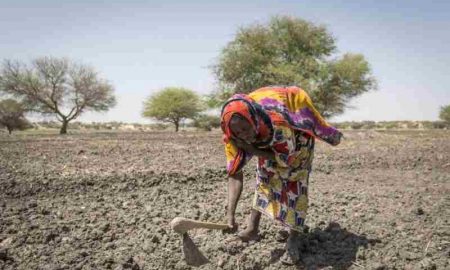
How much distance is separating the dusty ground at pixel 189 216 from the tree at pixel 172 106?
46.3 m

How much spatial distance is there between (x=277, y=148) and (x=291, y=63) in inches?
985

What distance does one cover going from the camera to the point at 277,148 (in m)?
3.21

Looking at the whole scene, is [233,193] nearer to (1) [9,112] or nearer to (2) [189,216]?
(2) [189,216]

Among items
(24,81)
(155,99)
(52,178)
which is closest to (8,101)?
(24,81)

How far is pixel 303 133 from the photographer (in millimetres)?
3330

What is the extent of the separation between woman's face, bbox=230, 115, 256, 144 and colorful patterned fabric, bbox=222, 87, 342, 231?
0.07 meters

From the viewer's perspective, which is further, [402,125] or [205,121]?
[402,125]

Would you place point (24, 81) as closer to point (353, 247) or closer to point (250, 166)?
point (250, 166)

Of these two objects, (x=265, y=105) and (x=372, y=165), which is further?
(x=372, y=165)

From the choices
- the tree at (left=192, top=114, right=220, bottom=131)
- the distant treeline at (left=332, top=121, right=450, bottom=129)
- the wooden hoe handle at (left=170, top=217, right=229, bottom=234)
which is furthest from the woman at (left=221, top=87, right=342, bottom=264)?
the distant treeline at (left=332, top=121, right=450, bottom=129)

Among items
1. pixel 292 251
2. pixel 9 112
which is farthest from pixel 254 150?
pixel 9 112

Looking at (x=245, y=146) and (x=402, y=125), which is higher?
(x=402, y=125)

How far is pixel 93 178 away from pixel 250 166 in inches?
115

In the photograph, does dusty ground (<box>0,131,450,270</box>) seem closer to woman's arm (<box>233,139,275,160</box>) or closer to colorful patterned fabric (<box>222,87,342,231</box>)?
colorful patterned fabric (<box>222,87,342,231</box>)
